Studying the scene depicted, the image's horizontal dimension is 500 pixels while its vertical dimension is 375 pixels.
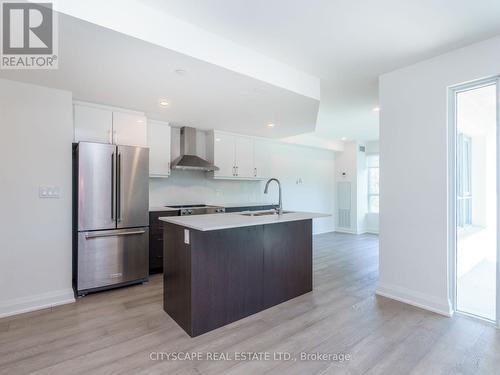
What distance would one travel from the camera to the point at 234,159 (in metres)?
5.26

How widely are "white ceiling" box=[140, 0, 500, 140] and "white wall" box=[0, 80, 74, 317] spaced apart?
1.87 metres

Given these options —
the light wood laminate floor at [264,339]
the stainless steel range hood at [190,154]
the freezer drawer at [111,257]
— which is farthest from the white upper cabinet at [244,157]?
the light wood laminate floor at [264,339]

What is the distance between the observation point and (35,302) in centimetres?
278

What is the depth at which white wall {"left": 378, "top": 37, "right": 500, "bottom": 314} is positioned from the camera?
2.65 m

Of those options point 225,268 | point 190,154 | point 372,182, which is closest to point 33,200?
point 225,268

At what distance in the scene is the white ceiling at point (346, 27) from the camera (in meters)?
1.97

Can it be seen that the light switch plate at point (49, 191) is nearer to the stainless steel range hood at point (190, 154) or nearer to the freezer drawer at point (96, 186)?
the freezer drawer at point (96, 186)

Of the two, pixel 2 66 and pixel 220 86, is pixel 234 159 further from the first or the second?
pixel 2 66

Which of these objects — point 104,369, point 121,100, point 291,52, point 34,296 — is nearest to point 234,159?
point 121,100

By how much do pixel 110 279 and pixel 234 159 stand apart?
300cm

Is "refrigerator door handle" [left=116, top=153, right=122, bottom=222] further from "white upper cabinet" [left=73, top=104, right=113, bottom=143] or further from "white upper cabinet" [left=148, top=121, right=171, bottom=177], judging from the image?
"white upper cabinet" [left=148, top=121, right=171, bottom=177]

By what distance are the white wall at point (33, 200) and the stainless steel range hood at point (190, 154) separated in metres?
1.75

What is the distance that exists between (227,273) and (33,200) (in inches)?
89.3

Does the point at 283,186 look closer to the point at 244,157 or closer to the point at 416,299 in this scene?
the point at 244,157
